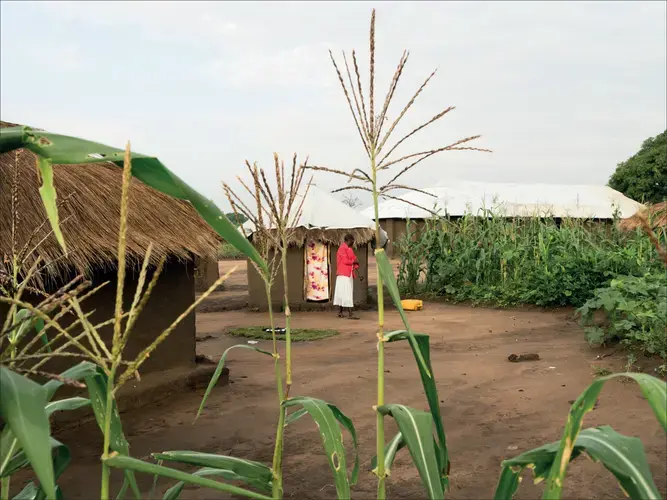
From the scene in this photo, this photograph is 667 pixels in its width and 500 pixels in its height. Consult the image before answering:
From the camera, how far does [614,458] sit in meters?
1.20

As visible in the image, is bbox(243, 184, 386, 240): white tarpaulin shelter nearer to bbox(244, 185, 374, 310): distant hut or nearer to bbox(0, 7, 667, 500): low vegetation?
bbox(244, 185, 374, 310): distant hut

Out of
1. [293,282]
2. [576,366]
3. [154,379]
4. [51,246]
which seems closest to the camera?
[51,246]

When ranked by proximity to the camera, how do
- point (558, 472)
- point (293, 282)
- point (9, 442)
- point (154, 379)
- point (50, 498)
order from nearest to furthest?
point (50, 498) → point (558, 472) → point (9, 442) → point (154, 379) → point (293, 282)

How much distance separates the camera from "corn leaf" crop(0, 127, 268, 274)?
1.04m

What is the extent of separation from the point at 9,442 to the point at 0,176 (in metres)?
3.38

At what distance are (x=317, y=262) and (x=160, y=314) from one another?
6876 mm

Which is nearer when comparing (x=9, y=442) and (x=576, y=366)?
(x=9, y=442)

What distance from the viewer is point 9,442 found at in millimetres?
1333

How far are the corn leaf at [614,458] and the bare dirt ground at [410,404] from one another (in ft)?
7.04

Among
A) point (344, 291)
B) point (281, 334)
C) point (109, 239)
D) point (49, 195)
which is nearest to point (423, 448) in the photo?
point (49, 195)

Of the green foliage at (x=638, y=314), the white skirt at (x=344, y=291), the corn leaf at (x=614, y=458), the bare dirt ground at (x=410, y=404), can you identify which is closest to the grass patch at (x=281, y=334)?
the bare dirt ground at (x=410, y=404)

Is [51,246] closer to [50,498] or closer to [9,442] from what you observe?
[9,442]

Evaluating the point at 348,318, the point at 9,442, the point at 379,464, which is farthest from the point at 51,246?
the point at 348,318

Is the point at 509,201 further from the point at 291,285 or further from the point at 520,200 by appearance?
the point at 291,285
